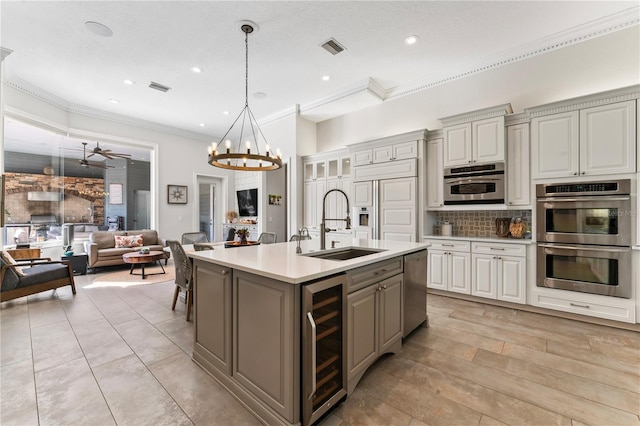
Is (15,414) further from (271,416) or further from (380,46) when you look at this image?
(380,46)

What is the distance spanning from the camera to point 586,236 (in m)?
3.11

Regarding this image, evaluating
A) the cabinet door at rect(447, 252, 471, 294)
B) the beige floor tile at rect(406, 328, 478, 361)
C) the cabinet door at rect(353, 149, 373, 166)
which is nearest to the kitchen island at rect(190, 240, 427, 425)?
the beige floor tile at rect(406, 328, 478, 361)

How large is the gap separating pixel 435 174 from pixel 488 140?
0.83 m

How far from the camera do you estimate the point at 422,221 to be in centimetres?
426

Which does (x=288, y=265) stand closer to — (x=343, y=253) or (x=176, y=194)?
(x=343, y=253)

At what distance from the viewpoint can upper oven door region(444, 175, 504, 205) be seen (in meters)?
3.71

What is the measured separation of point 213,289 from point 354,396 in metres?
1.24

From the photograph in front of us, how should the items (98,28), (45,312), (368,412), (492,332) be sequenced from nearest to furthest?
(368,412)
(492,332)
(98,28)
(45,312)

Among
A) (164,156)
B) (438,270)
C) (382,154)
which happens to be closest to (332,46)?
(382,154)

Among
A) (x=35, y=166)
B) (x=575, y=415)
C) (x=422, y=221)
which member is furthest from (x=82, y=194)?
(x=575, y=415)

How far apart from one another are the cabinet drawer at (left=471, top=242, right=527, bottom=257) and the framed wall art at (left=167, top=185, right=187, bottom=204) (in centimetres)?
670

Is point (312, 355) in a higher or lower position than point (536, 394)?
higher

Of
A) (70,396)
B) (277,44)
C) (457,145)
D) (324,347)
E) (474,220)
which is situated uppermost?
(277,44)

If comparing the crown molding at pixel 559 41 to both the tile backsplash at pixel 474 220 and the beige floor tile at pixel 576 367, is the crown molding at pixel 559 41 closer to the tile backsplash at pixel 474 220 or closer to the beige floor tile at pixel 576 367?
the tile backsplash at pixel 474 220
